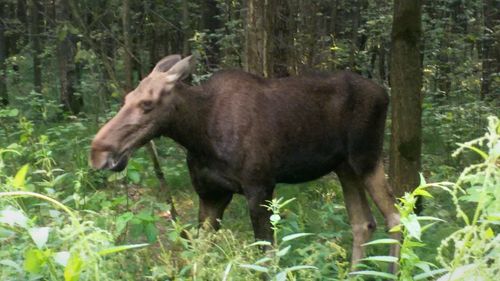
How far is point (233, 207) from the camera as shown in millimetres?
7992

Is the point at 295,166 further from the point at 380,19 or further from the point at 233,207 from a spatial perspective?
the point at 380,19

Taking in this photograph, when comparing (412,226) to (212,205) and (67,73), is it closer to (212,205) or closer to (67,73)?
(212,205)

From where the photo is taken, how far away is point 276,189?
821 centimetres

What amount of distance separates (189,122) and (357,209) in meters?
2.05

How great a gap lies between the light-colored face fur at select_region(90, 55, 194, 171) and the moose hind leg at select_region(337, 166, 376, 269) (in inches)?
83.1

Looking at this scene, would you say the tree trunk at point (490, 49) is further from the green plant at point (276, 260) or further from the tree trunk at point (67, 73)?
the green plant at point (276, 260)

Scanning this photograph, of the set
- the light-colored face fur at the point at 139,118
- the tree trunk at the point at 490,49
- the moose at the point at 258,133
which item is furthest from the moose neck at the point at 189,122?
the tree trunk at the point at 490,49

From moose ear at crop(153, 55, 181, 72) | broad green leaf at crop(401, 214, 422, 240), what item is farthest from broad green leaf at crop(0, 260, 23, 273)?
moose ear at crop(153, 55, 181, 72)

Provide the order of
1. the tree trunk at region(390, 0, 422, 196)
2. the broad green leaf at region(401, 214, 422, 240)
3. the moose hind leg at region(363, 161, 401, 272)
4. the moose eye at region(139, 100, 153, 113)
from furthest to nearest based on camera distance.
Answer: the tree trunk at region(390, 0, 422, 196)
the moose hind leg at region(363, 161, 401, 272)
the moose eye at region(139, 100, 153, 113)
the broad green leaf at region(401, 214, 422, 240)

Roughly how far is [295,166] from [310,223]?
627 millimetres

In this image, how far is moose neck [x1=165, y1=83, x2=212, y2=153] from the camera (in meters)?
5.75

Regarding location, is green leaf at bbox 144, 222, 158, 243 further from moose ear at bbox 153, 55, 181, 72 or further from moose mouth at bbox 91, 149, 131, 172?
moose ear at bbox 153, 55, 181, 72

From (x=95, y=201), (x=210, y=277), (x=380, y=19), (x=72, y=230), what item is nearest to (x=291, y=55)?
(x=95, y=201)

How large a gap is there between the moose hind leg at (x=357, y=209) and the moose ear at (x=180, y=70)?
2061mm
